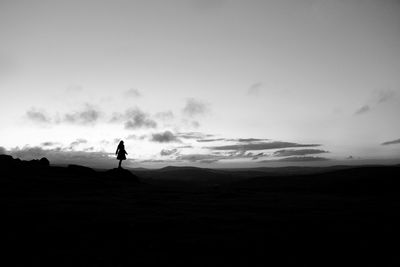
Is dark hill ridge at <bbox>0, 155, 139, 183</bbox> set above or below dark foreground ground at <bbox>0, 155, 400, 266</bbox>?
above

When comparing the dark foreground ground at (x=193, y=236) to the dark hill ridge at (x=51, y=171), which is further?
the dark hill ridge at (x=51, y=171)

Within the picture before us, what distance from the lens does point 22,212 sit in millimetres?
10312

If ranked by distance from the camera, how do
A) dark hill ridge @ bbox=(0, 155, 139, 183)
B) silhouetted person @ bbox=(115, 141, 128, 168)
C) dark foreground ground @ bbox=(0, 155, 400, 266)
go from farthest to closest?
1. silhouetted person @ bbox=(115, 141, 128, 168)
2. dark hill ridge @ bbox=(0, 155, 139, 183)
3. dark foreground ground @ bbox=(0, 155, 400, 266)

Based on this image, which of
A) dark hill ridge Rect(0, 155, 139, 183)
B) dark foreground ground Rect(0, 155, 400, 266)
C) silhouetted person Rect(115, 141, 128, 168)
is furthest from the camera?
silhouetted person Rect(115, 141, 128, 168)

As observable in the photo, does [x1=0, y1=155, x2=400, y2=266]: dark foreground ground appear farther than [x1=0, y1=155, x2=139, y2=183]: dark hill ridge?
No

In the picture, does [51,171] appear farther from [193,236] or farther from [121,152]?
[193,236]

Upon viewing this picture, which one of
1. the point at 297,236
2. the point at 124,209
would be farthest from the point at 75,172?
the point at 297,236

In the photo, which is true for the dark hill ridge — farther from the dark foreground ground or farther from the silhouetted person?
the dark foreground ground

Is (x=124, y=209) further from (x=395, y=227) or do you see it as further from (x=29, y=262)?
(x=395, y=227)

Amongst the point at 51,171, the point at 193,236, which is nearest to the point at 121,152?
the point at 51,171

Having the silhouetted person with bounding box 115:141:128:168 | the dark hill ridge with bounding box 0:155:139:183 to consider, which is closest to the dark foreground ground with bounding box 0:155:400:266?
the dark hill ridge with bounding box 0:155:139:183

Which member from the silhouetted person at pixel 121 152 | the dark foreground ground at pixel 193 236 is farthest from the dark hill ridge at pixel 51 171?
the dark foreground ground at pixel 193 236

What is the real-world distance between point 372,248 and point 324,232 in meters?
1.71

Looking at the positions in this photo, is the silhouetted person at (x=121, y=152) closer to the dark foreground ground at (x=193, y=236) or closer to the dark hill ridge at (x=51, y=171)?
the dark hill ridge at (x=51, y=171)
